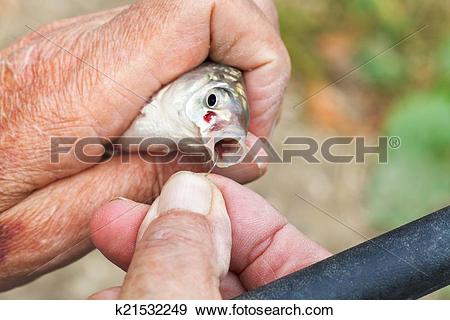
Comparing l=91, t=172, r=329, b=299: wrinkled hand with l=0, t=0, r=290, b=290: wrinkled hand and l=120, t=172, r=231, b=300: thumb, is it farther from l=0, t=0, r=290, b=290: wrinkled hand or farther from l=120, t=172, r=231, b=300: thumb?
l=0, t=0, r=290, b=290: wrinkled hand

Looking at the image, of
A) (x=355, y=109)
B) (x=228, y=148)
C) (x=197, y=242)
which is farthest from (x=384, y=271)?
(x=355, y=109)

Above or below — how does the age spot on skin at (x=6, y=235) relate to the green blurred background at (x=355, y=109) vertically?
below

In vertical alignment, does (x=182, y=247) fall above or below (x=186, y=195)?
below

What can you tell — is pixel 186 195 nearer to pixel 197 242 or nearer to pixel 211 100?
pixel 197 242

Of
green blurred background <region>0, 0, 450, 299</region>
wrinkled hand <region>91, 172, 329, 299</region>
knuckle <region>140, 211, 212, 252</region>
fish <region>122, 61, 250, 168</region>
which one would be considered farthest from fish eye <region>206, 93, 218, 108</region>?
green blurred background <region>0, 0, 450, 299</region>

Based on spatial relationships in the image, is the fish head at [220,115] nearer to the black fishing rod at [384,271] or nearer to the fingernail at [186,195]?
the fingernail at [186,195]

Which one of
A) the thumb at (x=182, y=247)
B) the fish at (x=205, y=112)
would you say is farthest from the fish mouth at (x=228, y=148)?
the thumb at (x=182, y=247)

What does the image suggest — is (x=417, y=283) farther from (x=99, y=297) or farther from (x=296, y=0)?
(x=296, y=0)
